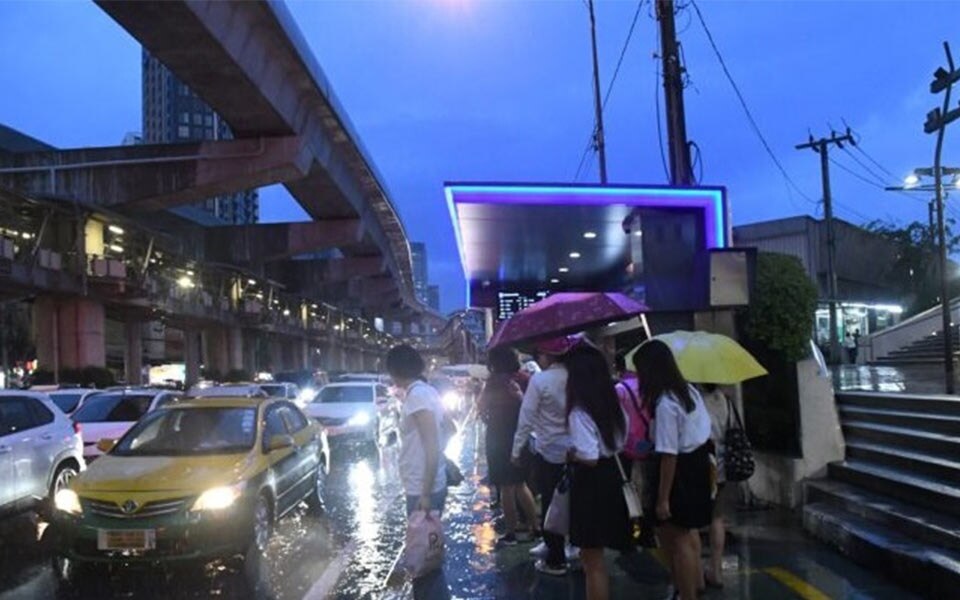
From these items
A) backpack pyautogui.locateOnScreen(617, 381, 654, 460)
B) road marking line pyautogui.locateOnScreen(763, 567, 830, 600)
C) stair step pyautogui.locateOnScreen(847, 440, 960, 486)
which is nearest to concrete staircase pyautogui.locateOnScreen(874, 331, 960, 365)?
stair step pyautogui.locateOnScreen(847, 440, 960, 486)

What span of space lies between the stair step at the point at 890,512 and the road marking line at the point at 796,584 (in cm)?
103

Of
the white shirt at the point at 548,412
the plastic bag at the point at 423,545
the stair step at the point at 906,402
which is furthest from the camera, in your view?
the stair step at the point at 906,402

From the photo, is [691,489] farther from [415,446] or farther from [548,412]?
[415,446]

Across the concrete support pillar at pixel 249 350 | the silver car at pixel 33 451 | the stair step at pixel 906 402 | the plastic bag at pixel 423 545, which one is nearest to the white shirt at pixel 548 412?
the plastic bag at pixel 423 545

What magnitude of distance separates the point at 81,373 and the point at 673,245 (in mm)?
22653

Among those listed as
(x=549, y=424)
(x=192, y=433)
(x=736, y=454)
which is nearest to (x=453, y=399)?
(x=192, y=433)

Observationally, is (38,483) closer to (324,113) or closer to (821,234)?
(324,113)

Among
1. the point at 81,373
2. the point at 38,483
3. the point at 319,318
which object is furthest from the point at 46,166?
the point at 319,318

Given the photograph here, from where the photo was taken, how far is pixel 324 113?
29422 millimetres

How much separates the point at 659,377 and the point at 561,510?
105 centimetres

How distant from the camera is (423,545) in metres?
4.64

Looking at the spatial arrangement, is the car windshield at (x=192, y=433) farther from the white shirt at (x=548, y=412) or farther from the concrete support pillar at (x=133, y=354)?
the concrete support pillar at (x=133, y=354)

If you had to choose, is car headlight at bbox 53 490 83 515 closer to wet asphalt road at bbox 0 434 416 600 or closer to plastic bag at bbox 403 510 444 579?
wet asphalt road at bbox 0 434 416 600

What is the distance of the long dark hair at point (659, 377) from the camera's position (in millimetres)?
5316
